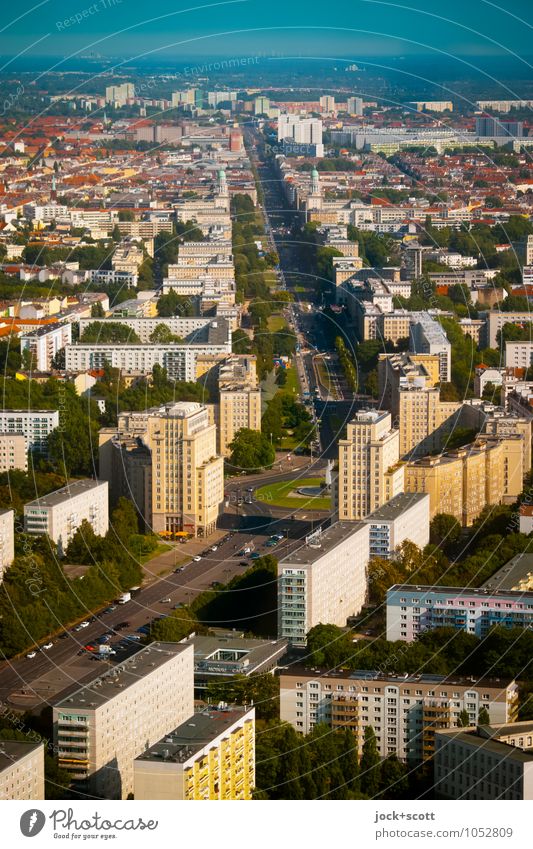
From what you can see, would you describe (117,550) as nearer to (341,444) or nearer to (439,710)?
(341,444)

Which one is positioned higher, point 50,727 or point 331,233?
point 331,233

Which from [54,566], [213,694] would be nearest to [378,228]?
[54,566]

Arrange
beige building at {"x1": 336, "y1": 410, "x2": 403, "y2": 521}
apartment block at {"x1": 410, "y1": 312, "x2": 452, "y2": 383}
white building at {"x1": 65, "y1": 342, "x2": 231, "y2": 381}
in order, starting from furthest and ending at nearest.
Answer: white building at {"x1": 65, "y1": 342, "x2": 231, "y2": 381} → apartment block at {"x1": 410, "y1": 312, "x2": 452, "y2": 383} → beige building at {"x1": 336, "y1": 410, "x2": 403, "y2": 521}

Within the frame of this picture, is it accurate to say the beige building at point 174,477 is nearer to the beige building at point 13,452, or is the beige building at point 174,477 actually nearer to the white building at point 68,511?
the white building at point 68,511

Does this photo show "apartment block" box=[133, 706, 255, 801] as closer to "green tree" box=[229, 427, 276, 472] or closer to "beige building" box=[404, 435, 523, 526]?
"beige building" box=[404, 435, 523, 526]

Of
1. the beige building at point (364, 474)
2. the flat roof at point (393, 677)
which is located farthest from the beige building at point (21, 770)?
the beige building at point (364, 474)

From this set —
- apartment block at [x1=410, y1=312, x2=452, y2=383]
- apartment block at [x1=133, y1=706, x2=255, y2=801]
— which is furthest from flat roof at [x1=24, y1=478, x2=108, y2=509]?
apartment block at [x1=410, y1=312, x2=452, y2=383]
